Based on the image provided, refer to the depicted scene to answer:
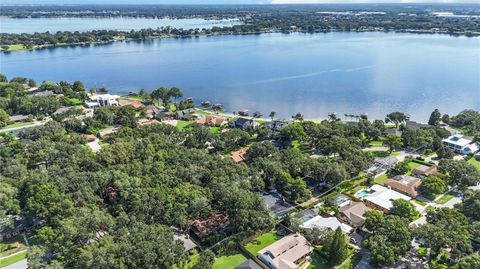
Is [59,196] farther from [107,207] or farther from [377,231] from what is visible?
[377,231]

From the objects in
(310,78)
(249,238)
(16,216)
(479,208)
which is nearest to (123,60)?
(310,78)

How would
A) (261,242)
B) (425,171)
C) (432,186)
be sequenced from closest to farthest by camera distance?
(261,242) < (432,186) < (425,171)

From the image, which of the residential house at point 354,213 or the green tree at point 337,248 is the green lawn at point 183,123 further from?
the green tree at point 337,248

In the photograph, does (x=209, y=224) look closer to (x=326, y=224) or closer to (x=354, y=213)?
(x=326, y=224)

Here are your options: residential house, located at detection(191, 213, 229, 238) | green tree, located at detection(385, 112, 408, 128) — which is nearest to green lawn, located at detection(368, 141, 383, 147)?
green tree, located at detection(385, 112, 408, 128)

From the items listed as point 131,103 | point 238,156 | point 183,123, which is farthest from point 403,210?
point 131,103

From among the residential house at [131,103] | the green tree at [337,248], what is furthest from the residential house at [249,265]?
the residential house at [131,103]
